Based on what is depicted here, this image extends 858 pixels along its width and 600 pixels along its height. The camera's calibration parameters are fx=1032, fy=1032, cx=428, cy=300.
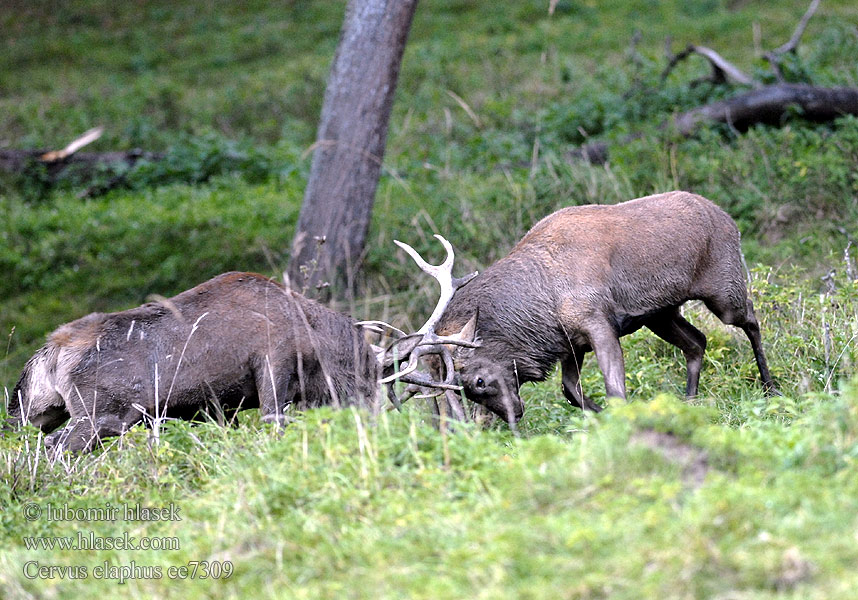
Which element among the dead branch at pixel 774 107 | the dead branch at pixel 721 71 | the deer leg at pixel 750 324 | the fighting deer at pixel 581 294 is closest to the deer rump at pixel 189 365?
the fighting deer at pixel 581 294

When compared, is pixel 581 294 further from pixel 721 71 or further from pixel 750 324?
pixel 721 71

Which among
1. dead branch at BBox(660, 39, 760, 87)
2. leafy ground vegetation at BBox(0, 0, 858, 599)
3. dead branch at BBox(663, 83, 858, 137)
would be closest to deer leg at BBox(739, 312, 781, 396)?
leafy ground vegetation at BBox(0, 0, 858, 599)

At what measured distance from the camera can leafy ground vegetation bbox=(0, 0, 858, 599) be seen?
4.01 meters

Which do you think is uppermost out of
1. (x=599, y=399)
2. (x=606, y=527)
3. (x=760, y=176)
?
(x=606, y=527)

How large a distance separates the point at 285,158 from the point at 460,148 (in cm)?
256

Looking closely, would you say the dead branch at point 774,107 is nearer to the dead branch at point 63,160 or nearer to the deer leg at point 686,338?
the deer leg at point 686,338

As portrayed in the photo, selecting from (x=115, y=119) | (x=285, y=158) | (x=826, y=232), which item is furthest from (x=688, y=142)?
(x=115, y=119)

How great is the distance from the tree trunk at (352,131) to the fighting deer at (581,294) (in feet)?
12.6

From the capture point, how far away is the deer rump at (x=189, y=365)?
6.40 meters

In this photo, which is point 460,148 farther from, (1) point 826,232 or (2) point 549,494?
(2) point 549,494

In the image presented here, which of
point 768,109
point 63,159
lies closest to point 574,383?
point 768,109

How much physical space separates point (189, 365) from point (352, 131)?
5020mm

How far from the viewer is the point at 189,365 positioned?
257 inches

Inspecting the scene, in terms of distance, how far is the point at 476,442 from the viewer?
5074mm
